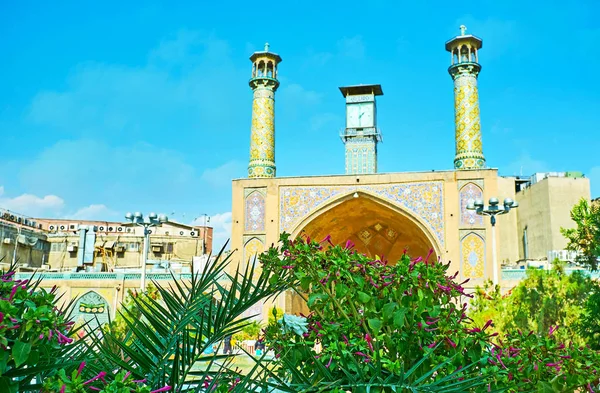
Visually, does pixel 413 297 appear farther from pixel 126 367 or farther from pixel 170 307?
pixel 126 367

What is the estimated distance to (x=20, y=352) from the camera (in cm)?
116

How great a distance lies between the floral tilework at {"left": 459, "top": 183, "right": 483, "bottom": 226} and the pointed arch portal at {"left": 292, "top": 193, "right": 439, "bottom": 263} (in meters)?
1.07

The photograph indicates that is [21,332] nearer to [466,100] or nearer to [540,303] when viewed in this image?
[540,303]

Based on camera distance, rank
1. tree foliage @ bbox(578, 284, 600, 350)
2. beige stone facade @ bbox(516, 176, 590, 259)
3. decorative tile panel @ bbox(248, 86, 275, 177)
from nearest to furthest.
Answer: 1. tree foliage @ bbox(578, 284, 600, 350)
2. decorative tile panel @ bbox(248, 86, 275, 177)
3. beige stone facade @ bbox(516, 176, 590, 259)

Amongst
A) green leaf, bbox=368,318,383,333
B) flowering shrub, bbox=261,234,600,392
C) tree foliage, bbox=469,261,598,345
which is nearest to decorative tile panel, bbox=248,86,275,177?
tree foliage, bbox=469,261,598,345

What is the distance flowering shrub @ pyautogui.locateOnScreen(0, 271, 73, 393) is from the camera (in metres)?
1.16

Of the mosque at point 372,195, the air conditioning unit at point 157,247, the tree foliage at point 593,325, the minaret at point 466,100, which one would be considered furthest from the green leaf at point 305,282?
the air conditioning unit at point 157,247

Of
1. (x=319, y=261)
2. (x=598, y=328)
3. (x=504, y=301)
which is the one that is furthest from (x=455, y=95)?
(x=319, y=261)

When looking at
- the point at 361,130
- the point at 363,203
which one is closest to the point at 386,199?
the point at 363,203

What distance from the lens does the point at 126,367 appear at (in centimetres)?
156

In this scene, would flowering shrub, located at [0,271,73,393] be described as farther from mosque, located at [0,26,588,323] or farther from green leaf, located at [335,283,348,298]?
mosque, located at [0,26,588,323]

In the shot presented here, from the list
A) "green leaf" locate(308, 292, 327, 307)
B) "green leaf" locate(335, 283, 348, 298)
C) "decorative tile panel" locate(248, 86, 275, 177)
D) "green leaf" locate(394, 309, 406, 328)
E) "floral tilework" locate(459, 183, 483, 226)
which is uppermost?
"decorative tile panel" locate(248, 86, 275, 177)

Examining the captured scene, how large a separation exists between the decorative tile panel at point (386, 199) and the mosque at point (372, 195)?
28 millimetres

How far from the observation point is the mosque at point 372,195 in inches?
635
